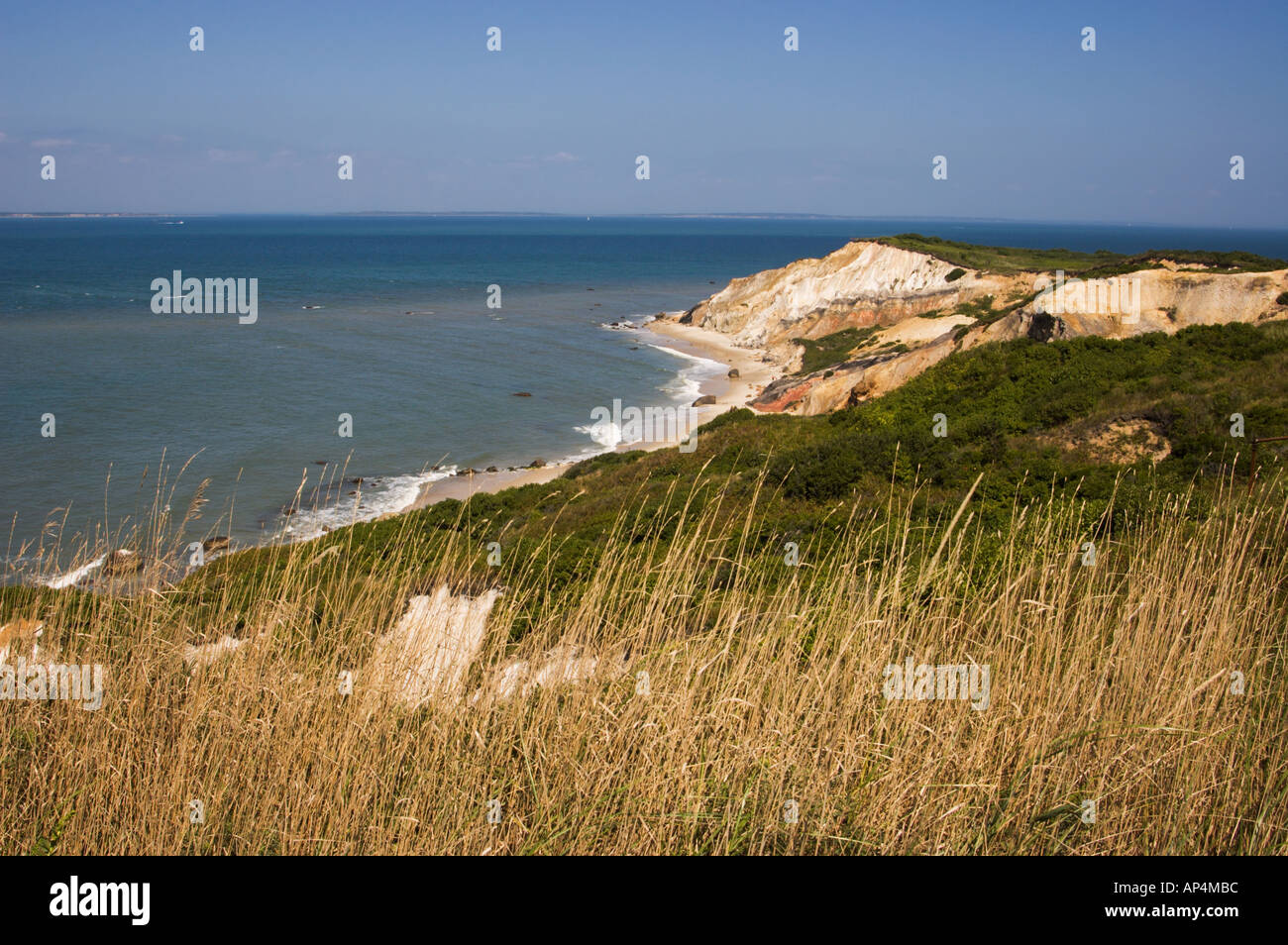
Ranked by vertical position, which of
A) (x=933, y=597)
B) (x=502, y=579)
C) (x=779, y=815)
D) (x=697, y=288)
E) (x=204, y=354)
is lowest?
(x=502, y=579)

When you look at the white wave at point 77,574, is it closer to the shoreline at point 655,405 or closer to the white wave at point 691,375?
the shoreline at point 655,405

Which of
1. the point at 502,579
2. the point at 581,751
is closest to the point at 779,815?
the point at 581,751

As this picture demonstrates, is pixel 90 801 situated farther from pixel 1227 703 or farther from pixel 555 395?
pixel 555 395

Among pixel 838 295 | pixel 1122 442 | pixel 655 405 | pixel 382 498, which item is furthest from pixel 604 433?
pixel 838 295

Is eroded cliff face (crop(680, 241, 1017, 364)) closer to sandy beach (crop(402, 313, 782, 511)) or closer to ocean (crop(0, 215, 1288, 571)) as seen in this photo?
sandy beach (crop(402, 313, 782, 511))

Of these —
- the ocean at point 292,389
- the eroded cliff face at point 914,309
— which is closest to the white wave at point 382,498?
the ocean at point 292,389

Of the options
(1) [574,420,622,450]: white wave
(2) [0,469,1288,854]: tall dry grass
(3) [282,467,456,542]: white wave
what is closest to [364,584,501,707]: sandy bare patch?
(2) [0,469,1288,854]: tall dry grass
